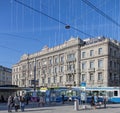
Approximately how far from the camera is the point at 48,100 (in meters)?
50.3

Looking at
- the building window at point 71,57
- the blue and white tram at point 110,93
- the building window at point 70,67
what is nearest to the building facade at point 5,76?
the building window at point 70,67

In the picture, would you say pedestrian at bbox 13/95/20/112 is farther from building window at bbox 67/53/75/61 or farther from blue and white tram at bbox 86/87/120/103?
building window at bbox 67/53/75/61

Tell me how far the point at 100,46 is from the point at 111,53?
3.49 meters

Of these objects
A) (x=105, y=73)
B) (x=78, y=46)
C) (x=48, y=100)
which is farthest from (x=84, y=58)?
(x=48, y=100)

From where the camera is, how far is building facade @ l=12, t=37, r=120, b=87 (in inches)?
3091

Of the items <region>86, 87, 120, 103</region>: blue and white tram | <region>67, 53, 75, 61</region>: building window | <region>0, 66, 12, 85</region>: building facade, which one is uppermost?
<region>67, 53, 75, 61</region>: building window

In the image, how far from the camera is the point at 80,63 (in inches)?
3423

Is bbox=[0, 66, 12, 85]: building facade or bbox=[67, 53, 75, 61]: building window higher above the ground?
bbox=[67, 53, 75, 61]: building window

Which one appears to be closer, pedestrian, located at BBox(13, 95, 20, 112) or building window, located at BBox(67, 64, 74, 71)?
pedestrian, located at BBox(13, 95, 20, 112)

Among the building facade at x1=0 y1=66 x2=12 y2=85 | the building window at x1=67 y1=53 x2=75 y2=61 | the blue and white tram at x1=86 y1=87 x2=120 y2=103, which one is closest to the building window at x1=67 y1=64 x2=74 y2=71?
the building window at x1=67 y1=53 x2=75 y2=61

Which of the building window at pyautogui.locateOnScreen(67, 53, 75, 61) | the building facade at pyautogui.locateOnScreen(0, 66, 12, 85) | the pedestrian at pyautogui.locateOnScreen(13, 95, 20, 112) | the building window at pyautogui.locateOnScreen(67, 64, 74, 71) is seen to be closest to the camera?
the pedestrian at pyautogui.locateOnScreen(13, 95, 20, 112)

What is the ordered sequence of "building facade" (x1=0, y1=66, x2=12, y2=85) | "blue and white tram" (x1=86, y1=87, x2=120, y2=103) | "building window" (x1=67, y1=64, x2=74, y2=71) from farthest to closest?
"building facade" (x1=0, y1=66, x2=12, y2=85) → "building window" (x1=67, y1=64, x2=74, y2=71) → "blue and white tram" (x1=86, y1=87, x2=120, y2=103)

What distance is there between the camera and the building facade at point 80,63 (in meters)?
78.5

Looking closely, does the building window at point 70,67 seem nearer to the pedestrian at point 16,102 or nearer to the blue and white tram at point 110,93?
the blue and white tram at point 110,93
